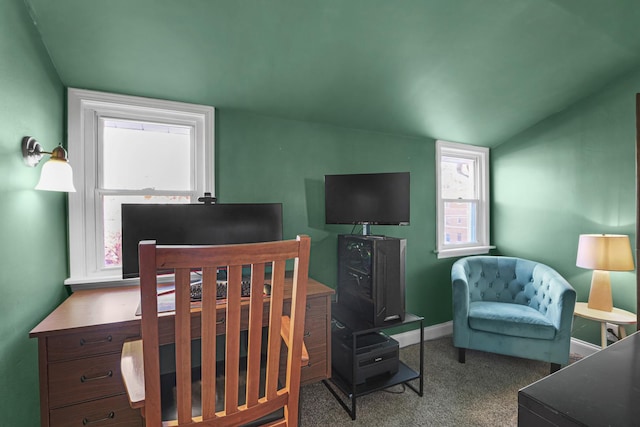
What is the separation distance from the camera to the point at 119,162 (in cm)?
200

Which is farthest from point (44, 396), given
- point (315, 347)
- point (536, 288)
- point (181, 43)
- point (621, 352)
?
point (536, 288)

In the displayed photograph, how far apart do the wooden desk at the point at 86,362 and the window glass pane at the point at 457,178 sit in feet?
9.05

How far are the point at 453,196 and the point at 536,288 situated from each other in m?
1.18

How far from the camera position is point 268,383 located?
1040 mm

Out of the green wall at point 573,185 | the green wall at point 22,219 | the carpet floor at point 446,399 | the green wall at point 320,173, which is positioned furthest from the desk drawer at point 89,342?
the green wall at point 573,185

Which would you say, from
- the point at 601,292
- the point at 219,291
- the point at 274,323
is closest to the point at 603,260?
the point at 601,292

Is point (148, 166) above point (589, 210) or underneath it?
above

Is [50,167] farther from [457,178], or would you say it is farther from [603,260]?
[603,260]

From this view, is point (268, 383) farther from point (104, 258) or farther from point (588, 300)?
point (588, 300)

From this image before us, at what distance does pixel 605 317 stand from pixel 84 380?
3363 mm

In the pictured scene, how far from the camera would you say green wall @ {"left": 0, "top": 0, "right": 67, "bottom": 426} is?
3.83 feet

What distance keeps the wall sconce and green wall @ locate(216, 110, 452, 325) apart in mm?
902

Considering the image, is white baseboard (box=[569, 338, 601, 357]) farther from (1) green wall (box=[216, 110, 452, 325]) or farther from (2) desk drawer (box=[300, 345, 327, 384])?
(2) desk drawer (box=[300, 345, 327, 384])

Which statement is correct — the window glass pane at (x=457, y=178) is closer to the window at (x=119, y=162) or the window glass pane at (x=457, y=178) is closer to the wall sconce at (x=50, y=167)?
the window at (x=119, y=162)
